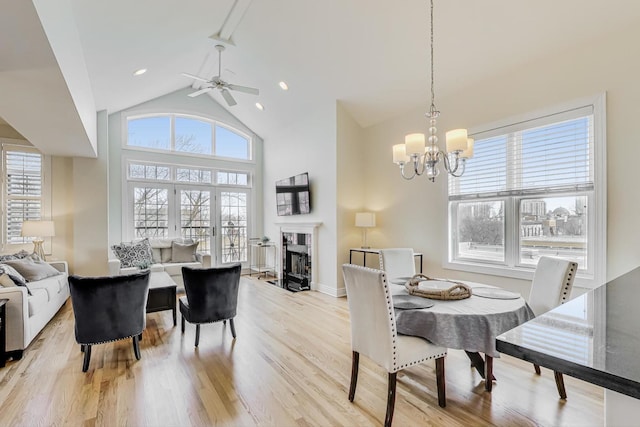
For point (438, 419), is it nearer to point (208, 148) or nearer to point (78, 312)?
point (78, 312)

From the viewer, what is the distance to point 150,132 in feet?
21.7

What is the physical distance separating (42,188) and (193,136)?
2.87 m

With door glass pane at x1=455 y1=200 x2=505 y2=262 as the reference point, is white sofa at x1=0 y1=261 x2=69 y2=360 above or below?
below

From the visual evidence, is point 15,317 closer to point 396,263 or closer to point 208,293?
point 208,293

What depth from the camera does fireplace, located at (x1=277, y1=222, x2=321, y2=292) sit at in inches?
229

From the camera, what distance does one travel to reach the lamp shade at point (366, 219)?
521cm

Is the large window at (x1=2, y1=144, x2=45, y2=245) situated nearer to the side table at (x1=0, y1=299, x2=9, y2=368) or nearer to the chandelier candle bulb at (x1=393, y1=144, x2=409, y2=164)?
the side table at (x1=0, y1=299, x2=9, y2=368)

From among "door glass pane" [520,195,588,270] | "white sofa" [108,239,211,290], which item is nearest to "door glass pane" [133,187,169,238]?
"white sofa" [108,239,211,290]

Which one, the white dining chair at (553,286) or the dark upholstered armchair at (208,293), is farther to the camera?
the dark upholstered armchair at (208,293)

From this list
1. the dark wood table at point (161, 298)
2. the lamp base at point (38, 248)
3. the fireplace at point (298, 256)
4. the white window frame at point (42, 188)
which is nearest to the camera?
the dark wood table at point (161, 298)

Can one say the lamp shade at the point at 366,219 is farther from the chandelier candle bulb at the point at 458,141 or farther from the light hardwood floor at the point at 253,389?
the chandelier candle bulb at the point at 458,141

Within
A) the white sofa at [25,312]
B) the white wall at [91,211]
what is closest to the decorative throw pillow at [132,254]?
the white wall at [91,211]

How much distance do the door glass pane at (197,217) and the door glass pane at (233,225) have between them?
13.4 inches

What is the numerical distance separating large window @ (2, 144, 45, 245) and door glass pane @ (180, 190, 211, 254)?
7.68ft
